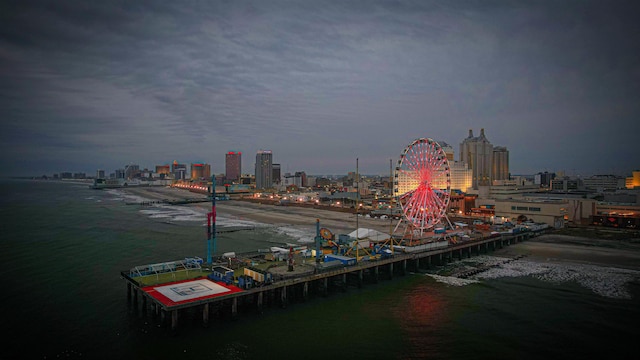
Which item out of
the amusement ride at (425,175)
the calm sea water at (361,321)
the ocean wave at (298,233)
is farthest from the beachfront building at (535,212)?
the ocean wave at (298,233)

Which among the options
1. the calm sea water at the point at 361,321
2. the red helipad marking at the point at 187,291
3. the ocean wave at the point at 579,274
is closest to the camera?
the calm sea water at the point at 361,321

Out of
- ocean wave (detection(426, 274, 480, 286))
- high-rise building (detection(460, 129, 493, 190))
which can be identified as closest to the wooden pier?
ocean wave (detection(426, 274, 480, 286))

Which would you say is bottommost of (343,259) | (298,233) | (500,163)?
(298,233)

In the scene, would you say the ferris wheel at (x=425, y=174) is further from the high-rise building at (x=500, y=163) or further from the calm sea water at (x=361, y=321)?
the high-rise building at (x=500, y=163)

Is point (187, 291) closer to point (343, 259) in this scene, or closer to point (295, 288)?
point (295, 288)

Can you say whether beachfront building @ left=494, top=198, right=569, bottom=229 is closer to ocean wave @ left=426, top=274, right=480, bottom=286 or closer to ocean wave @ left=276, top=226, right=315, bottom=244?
ocean wave @ left=276, top=226, right=315, bottom=244

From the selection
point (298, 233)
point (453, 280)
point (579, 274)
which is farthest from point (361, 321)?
point (298, 233)
